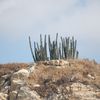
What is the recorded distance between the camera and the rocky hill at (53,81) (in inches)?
904

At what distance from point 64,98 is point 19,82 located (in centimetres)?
260

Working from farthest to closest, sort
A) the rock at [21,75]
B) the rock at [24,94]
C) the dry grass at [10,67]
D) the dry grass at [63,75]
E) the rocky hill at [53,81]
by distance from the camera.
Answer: the dry grass at [10,67] < the rock at [21,75] < the dry grass at [63,75] < the rocky hill at [53,81] < the rock at [24,94]

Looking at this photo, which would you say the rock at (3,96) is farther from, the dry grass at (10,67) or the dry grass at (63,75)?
the dry grass at (10,67)

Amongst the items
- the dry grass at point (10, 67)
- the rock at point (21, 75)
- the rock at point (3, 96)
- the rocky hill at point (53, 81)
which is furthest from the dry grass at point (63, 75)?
the dry grass at point (10, 67)

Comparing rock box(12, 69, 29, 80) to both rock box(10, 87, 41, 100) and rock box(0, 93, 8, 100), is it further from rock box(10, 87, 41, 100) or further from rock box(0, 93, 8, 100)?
rock box(0, 93, 8, 100)

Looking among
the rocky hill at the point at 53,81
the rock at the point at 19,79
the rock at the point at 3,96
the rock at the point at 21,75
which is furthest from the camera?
the rock at the point at 21,75

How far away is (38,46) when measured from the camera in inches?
1126

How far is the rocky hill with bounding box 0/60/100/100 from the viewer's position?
904 inches

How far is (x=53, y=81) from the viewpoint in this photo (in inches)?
942

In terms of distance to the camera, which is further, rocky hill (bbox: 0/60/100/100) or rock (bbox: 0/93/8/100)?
rock (bbox: 0/93/8/100)

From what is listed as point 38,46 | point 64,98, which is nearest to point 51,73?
point 64,98

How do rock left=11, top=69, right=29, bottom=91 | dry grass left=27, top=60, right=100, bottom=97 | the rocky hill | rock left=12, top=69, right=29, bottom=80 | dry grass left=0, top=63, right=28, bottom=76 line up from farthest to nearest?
1. dry grass left=0, top=63, right=28, bottom=76
2. rock left=12, top=69, right=29, bottom=80
3. rock left=11, top=69, right=29, bottom=91
4. dry grass left=27, top=60, right=100, bottom=97
5. the rocky hill

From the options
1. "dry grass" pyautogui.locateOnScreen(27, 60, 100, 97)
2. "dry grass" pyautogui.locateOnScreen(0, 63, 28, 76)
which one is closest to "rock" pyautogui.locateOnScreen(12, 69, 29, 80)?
"dry grass" pyautogui.locateOnScreen(27, 60, 100, 97)

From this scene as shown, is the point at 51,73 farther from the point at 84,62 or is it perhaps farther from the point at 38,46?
the point at 38,46
